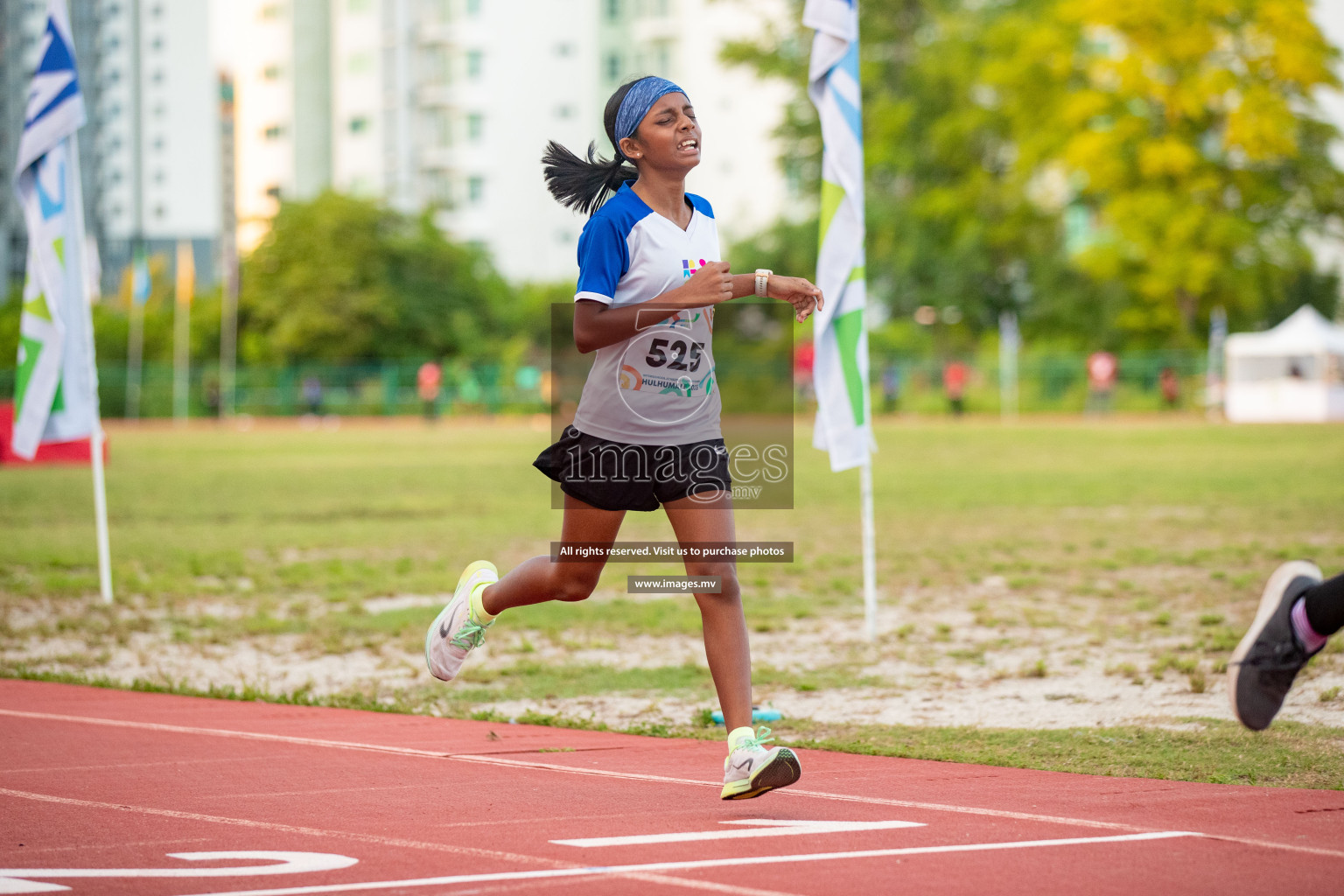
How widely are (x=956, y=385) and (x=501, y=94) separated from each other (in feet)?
145

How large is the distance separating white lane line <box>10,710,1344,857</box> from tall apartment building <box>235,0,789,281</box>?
79685 millimetres

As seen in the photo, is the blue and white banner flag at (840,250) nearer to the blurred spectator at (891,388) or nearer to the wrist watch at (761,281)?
the wrist watch at (761,281)

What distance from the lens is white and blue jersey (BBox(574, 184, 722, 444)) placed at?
4883mm

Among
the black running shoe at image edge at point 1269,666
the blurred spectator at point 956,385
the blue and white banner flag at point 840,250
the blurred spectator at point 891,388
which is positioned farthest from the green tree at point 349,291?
the black running shoe at image edge at point 1269,666

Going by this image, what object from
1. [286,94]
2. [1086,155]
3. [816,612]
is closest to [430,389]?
[1086,155]

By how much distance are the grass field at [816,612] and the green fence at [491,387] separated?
99.1ft

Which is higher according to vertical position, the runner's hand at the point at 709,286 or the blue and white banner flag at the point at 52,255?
the blue and white banner flag at the point at 52,255

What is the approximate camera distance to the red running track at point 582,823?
3979mm

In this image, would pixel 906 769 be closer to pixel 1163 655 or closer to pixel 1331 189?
pixel 1163 655

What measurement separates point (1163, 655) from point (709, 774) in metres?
3.62

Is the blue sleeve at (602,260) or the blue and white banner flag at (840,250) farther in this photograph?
the blue and white banner flag at (840,250)

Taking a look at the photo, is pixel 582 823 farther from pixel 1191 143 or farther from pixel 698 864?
pixel 1191 143

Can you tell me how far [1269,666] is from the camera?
14.8 feet

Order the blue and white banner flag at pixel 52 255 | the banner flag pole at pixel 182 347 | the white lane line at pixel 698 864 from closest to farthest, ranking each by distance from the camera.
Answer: the white lane line at pixel 698 864
the blue and white banner flag at pixel 52 255
the banner flag pole at pixel 182 347
